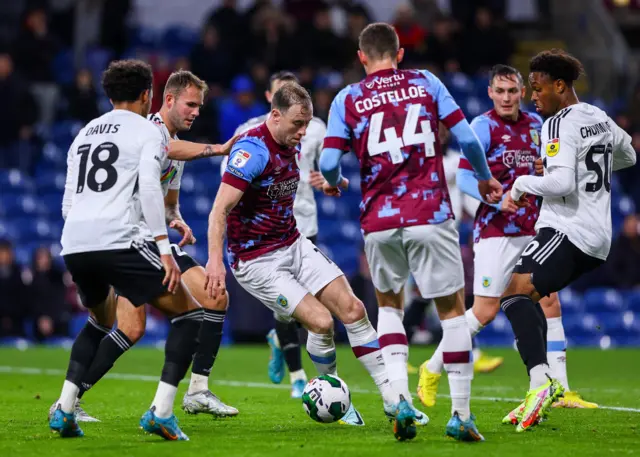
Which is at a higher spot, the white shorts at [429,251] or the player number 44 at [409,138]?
the player number 44 at [409,138]

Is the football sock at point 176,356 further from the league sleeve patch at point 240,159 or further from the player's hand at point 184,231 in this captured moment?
the player's hand at point 184,231

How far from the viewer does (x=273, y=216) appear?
24.5ft

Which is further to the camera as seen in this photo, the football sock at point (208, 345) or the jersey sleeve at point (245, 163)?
the football sock at point (208, 345)

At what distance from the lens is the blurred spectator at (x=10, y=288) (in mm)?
16500

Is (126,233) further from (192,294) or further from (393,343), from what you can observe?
(393,343)

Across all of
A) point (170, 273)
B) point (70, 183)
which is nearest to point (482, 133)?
point (170, 273)

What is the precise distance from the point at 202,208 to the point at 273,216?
10.9m

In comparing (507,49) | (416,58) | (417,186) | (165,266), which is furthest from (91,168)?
(507,49)

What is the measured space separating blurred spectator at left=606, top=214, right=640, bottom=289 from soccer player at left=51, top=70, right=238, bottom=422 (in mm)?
10460

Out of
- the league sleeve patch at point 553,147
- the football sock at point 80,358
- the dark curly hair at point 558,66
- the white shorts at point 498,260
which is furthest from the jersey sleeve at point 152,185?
the white shorts at point 498,260

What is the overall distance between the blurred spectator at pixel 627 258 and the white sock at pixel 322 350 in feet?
34.9

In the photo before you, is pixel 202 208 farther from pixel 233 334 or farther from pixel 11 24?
pixel 11 24

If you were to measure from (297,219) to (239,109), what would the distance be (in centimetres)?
850

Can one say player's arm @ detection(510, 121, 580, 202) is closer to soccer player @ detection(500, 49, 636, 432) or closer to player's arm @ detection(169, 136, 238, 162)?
soccer player @ detection(500, 49, 636, 432)
